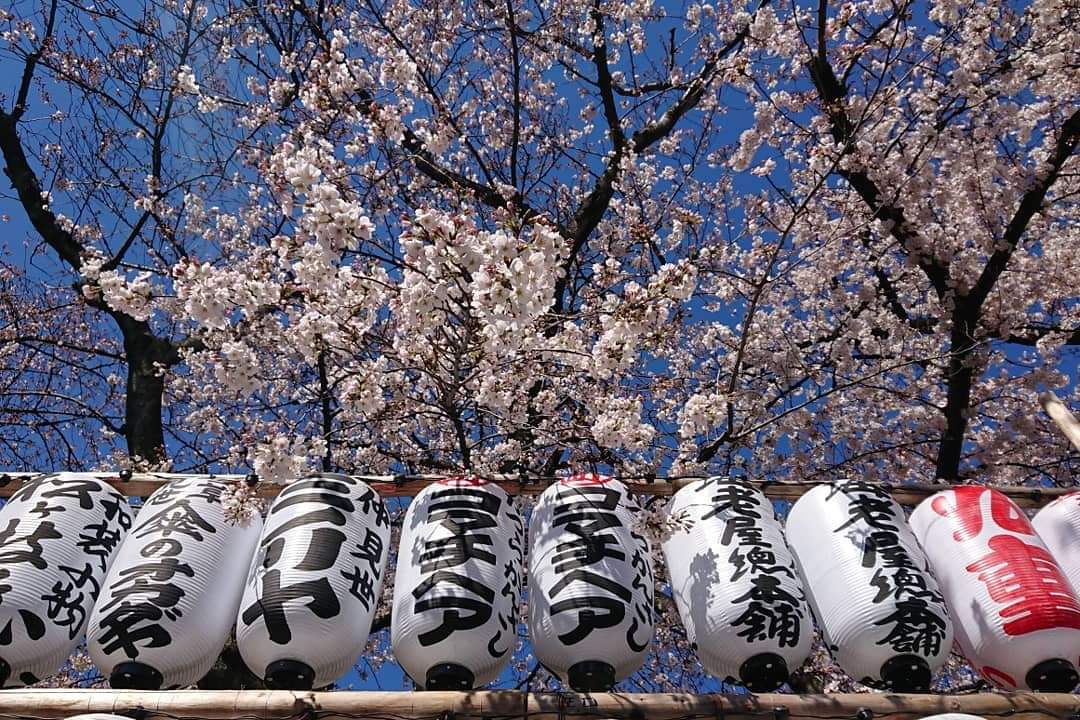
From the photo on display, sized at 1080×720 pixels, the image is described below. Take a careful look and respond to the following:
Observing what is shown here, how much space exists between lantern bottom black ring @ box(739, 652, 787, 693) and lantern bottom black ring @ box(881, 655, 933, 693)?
51 cm

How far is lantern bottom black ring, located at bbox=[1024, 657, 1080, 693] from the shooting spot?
319 centimetres

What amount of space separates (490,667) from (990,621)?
2.55 meters

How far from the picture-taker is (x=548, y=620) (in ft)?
10.9

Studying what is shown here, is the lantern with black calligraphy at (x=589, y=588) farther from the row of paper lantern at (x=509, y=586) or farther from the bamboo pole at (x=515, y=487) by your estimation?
the bamboo pole at (x=515, y=487)

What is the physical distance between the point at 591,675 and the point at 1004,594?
7.12 ft

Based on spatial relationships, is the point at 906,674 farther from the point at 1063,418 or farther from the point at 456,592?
the point at 1063,418

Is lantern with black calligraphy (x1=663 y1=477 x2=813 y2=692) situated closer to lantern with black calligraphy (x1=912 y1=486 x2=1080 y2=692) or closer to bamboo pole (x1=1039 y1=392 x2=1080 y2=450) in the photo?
A: lantern with black calligraphy (x1=912 y1=486 x2=1080 y2=692)

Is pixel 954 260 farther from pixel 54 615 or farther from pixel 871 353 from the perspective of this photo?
pixel 54 615

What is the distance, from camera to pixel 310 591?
3221mm

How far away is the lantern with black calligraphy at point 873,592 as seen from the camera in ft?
10.8

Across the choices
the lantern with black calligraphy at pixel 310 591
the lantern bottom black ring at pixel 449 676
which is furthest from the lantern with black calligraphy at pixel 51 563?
the lantern bottom black ring at pixel 449 676

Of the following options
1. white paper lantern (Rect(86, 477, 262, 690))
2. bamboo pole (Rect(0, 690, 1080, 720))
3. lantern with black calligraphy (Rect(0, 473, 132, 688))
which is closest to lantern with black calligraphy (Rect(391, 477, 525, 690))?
bamboo pole (Rect(0, 690, 1080, 720))

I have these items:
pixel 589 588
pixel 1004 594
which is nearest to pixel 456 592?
pixel 589 588

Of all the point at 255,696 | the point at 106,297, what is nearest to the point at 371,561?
the point at 255,696
